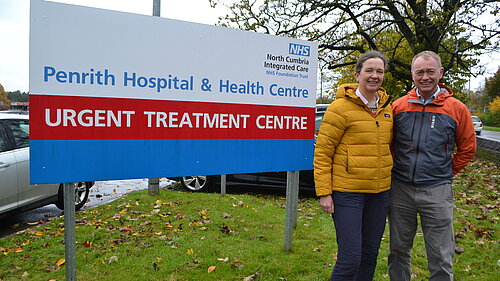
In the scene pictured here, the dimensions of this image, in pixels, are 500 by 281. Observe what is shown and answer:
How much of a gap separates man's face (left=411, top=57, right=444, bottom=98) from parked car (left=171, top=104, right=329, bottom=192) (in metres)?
3.54

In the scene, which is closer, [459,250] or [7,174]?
[459,250]

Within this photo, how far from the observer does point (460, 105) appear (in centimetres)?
245

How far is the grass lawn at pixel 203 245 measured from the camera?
10.2 ft

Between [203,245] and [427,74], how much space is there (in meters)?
2.68

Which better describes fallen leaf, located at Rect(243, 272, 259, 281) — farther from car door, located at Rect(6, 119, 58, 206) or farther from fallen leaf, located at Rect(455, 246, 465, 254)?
car door, located at Rect(6, 119, 58, 206)

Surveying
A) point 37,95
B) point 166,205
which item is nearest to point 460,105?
point 37,95

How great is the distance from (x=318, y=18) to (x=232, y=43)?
754cm

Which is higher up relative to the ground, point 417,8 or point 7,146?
point 417,8

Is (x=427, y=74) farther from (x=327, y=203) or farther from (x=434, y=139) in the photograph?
(x=327, y=203)

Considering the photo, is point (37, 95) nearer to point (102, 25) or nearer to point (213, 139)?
point (102, 25)

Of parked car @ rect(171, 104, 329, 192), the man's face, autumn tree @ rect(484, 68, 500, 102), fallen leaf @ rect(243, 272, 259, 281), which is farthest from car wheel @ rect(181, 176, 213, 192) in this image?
autumn tree @ rect(484, 68, 500, 102)

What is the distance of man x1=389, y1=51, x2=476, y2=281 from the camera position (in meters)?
2.41

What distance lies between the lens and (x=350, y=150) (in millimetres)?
2322


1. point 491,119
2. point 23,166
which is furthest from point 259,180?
point 491,119
